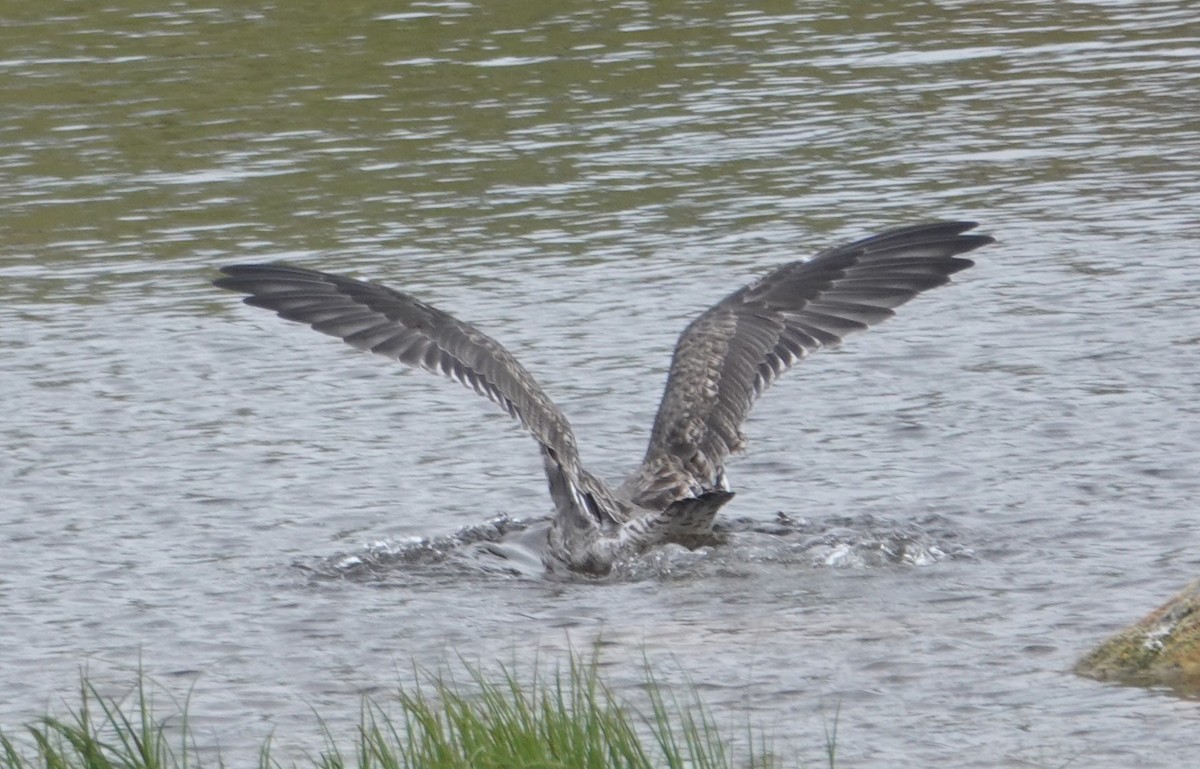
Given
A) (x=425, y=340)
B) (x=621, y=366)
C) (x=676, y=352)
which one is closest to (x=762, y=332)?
(x=676, y=352)

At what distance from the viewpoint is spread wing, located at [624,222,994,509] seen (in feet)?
33.1

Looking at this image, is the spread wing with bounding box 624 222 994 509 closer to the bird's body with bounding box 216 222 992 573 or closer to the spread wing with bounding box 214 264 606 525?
the bird's body with bounding box 216 222 992 573

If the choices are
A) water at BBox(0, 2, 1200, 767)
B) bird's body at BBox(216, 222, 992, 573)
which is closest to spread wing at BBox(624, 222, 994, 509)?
bird's body at BBox(216, 222, 992, 573)

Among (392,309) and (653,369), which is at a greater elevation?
(392,309)

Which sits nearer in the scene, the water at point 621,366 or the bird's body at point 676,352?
the water at point 621,366

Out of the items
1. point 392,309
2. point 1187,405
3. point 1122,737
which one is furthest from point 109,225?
point 1122,737

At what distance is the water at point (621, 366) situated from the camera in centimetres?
816

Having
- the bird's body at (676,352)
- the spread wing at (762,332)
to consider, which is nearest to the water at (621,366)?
the bird's body at (676,352)

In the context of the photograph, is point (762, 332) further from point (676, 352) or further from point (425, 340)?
point (425, 340)

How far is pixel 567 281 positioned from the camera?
47.3ft

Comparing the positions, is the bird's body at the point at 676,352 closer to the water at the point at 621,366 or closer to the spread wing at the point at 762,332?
the spread wing at the point at 762,332

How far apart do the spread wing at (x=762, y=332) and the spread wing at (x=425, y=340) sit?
0.54m

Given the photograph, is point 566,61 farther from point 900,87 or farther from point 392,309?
point 392,309

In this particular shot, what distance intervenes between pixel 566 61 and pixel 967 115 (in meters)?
4.63
